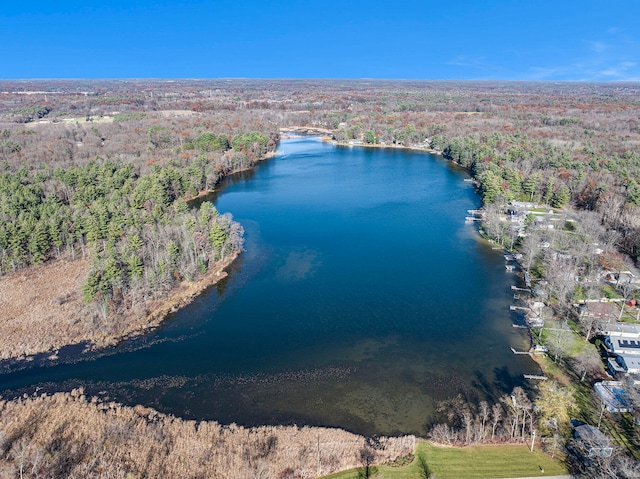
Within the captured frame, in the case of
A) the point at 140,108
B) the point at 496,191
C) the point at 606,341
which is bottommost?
the point at 606,341

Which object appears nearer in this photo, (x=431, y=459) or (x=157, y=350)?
(x=431, y=459)

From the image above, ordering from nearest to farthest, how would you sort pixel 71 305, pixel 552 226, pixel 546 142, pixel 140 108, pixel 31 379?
pixel 31 379
pixel 71 305
pixel 552 226
pixel 546 142
pixel 140 108

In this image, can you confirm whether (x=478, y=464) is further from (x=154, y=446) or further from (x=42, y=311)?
(x=42, y=311)

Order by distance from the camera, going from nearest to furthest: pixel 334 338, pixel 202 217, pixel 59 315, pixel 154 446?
pixel 154 446 → pixel 334 338 → pixel 59 315 → pixel 202 217

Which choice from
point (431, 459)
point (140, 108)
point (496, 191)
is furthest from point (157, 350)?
point (140, 108)

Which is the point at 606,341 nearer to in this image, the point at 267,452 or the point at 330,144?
the point at 267,452

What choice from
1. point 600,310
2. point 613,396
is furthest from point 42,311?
point 600,310

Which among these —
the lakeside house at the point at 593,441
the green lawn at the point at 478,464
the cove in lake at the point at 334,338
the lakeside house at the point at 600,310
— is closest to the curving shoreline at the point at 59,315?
the cove in lake at the point at 334,338
